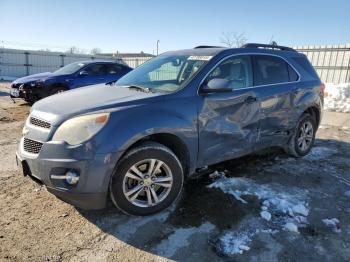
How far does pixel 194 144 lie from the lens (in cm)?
376

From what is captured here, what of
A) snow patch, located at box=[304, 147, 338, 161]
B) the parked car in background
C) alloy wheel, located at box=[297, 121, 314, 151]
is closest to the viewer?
alloy wheel, located at box=[297, 121, 314, 151]

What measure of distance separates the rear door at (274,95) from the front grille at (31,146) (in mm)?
2798

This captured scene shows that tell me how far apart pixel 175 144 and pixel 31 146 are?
1.51 metres

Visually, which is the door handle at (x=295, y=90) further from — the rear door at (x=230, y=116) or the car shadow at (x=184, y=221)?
the car shadow at (x=184, y=221)

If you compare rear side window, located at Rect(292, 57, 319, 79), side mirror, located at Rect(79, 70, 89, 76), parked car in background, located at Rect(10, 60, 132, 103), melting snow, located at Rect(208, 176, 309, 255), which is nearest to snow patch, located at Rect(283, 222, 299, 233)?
melting snow, located at Rect(208, 176, 309, 255)

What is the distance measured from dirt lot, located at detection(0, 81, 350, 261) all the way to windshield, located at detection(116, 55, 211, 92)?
1.35 meters

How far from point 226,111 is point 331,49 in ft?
42.1

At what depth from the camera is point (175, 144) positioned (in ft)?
12.3

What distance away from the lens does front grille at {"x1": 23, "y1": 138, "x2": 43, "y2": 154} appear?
3.23 m

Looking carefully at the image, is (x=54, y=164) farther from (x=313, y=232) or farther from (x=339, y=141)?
(x=339, y=141)

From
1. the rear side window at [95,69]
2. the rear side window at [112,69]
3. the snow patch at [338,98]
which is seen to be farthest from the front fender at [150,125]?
the snow patch at [338,98]

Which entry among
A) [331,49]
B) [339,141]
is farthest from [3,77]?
[339,141]

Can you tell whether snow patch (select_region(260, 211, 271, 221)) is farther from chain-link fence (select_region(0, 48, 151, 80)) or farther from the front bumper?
chain-link fence (select_region(0, 48, 151, 80))

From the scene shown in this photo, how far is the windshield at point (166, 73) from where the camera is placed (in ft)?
12.9
